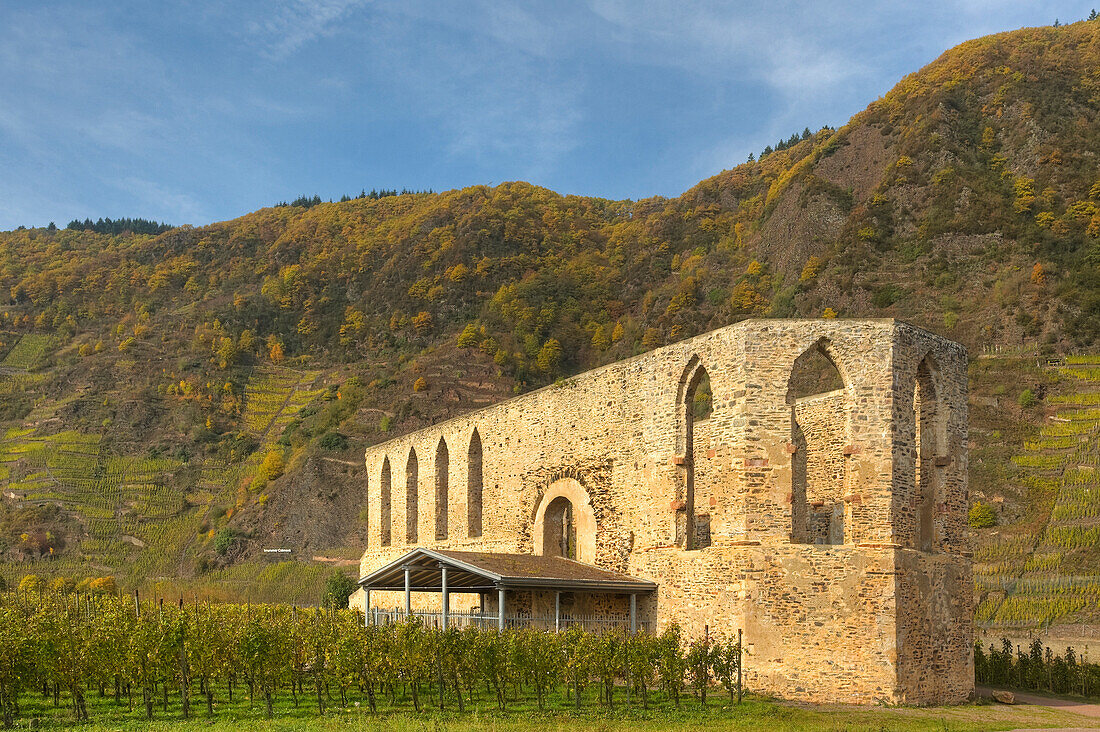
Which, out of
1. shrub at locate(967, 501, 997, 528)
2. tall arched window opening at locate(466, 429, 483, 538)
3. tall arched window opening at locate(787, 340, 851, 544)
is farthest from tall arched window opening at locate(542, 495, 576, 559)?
shrub at locate(967, 501, 997, 528)

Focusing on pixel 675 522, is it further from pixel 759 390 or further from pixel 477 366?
pixel 477 366

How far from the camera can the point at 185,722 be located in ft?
53.0

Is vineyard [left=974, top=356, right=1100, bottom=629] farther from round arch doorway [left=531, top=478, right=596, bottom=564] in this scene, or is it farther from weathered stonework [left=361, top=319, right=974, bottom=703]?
round arch doorway [left=531, top=478, right=596, bottom=564]

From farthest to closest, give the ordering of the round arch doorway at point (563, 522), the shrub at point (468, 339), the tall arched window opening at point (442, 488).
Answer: the shrub at point (468, 339) < the tall arched window opening at point (442, 488) < the round arch doorway at point (563, 522)

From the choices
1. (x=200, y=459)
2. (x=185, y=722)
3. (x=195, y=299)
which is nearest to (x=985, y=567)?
(x=185, y=722)

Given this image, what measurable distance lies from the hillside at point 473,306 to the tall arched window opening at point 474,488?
68.2 feet

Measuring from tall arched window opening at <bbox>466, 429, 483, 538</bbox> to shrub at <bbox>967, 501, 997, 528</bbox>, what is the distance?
2348 cm

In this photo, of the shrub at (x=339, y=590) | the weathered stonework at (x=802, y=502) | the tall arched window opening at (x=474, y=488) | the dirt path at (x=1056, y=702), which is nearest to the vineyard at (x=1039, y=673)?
the dirt path at (x=1056, y=702)

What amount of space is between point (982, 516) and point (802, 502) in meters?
22.3

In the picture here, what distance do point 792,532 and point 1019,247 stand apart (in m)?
46.1

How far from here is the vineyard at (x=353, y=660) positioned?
17406 mm

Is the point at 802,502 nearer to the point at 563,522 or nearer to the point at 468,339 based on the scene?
the point at 563,522

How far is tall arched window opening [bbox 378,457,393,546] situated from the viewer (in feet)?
123

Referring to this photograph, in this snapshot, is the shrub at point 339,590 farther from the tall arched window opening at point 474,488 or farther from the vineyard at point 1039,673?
the vineyard at point 1039,673
